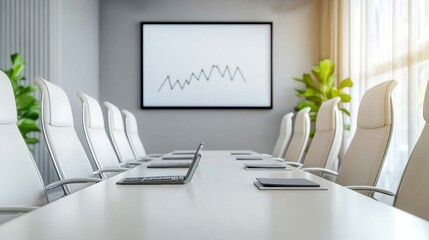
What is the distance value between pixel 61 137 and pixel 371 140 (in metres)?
1.70

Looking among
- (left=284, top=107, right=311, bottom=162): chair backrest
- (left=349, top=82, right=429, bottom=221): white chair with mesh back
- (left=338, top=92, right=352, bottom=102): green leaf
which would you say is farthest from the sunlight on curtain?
(left=349, top=82, right=429, bottom=221): white chair with mesh back

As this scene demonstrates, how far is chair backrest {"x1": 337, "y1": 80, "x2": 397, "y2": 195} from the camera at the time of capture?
2.23 meters

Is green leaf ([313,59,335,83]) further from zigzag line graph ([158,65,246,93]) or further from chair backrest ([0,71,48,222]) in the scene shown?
chair backrest ([0,71,48,222])

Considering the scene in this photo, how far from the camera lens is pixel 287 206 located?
1047 mm

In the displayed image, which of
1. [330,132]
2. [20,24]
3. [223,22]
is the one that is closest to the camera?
[330,132]

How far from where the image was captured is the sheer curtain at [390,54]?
12.9 feet

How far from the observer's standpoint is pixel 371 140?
7.93 feet

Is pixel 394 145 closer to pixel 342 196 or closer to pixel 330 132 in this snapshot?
pixel 330 132

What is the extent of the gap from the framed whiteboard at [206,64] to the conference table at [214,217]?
522cm

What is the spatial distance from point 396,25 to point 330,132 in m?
1.60

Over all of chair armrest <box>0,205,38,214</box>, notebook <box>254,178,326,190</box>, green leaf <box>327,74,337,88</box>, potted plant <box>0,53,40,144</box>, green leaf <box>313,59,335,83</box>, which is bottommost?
chair armrest <box>0,205,38,214</box>

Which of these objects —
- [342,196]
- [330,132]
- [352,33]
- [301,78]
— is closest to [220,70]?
[301,78]

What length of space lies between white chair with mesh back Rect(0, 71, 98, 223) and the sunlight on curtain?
2893mm

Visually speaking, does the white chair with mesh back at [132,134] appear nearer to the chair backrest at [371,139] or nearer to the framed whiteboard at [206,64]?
the framed whiteboard at [206,64]
